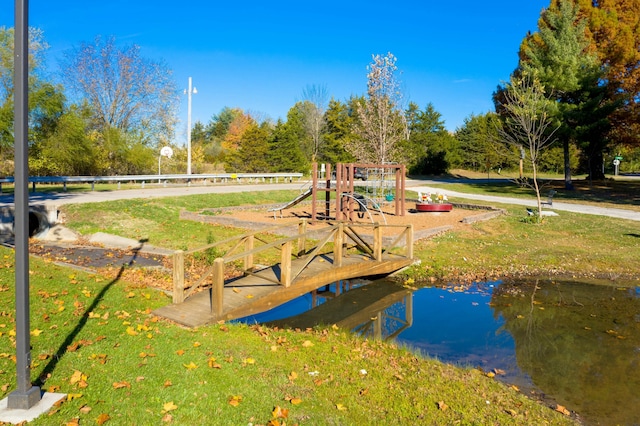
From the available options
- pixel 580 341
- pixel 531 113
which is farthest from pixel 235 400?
pixel 531 113

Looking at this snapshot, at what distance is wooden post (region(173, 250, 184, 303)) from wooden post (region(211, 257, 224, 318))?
68cm

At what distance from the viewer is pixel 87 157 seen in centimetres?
2822

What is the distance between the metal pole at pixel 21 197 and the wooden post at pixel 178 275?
307cm

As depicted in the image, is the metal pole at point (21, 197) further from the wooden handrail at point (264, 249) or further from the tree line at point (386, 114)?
the tree line at point (386, 114)

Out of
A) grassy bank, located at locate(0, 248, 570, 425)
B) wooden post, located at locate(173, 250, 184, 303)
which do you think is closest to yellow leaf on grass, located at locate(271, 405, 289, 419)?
grassy bank, located at locate(0, 248, 570, 425)

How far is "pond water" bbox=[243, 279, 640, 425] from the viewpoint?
5840 millimetres

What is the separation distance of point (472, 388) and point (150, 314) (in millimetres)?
4458

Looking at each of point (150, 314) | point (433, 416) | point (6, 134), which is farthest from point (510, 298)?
point (6, 134)

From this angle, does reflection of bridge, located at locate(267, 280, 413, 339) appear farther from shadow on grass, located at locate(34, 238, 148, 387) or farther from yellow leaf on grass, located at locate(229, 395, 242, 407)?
yellow leaf on grass, located at locate(229, 395, 242, 407)

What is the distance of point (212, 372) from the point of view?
16.6 feet

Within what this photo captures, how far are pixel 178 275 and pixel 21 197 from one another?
11.5 feet

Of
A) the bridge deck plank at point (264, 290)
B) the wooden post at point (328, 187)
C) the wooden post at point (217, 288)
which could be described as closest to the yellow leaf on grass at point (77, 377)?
the bridge deck plank at point (264, 290)

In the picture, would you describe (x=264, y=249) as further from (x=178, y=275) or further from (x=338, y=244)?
(x=338, y=244)

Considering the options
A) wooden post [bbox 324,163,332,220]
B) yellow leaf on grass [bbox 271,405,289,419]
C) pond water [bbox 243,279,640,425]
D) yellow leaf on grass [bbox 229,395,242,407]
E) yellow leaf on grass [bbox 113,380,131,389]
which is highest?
wooden post [bbox 324,163,332,220]
